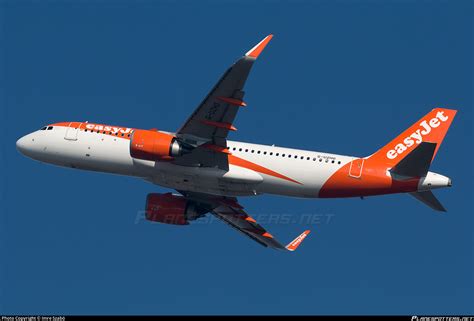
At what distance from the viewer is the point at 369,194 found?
56.4 metres

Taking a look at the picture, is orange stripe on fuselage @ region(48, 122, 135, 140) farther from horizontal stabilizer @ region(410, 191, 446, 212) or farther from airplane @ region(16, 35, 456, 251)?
horizontal stabilizer @ region(410, 191, 446, 212)

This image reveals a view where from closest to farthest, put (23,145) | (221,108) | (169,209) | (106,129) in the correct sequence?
(221,108), (106,129), (23,145), (169,209)

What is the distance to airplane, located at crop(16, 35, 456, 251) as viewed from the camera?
5441cm

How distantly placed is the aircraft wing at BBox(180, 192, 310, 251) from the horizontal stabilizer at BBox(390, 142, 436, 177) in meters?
12.1

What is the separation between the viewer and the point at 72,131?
2392 inches

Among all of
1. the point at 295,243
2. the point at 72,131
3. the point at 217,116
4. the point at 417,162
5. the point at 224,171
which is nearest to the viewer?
the point at 417,162

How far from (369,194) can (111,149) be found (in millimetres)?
18235

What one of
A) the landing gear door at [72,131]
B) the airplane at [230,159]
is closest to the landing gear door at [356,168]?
the airplane at [230,159]

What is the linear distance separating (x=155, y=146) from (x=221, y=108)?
222 inches

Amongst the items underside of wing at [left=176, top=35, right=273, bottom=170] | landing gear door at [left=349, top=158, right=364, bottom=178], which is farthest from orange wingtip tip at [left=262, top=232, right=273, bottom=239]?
landing gear door at [left=349, top=158, right=364, bottom=178]

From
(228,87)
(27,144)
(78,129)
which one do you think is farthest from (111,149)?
(228,87)

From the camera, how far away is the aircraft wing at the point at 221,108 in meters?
50.2

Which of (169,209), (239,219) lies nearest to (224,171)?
(169,209)

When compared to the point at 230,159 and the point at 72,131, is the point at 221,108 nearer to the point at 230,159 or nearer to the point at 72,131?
the point at 230,159
